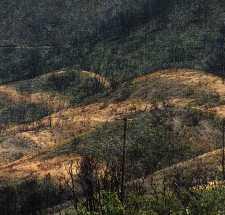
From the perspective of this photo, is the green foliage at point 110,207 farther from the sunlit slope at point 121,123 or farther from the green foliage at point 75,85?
the green foliage at point 75,85

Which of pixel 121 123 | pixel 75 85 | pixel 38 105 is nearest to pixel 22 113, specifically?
pixel 38 105

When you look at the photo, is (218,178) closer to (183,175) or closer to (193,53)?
(183,175)

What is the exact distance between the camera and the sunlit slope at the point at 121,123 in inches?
5236

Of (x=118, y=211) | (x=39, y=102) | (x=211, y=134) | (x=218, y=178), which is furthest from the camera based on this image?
(x=39, y=102)

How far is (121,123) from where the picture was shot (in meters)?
143

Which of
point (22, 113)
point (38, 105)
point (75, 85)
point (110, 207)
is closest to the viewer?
point (110, 207)

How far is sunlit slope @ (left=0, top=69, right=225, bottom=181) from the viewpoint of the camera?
13300 centimetres

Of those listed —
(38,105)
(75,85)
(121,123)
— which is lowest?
(38,105)

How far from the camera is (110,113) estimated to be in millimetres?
156250

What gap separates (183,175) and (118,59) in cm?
8260

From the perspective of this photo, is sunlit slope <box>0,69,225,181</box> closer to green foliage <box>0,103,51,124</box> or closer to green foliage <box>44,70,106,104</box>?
green foliage <box>44,70,106,104</box>

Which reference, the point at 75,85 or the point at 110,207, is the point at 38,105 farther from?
the point at 110,207

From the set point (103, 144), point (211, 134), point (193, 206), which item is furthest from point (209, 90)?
point (193, 206)

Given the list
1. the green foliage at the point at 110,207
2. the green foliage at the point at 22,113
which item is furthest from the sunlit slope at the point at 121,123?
the green foliage at the point at 110,207
